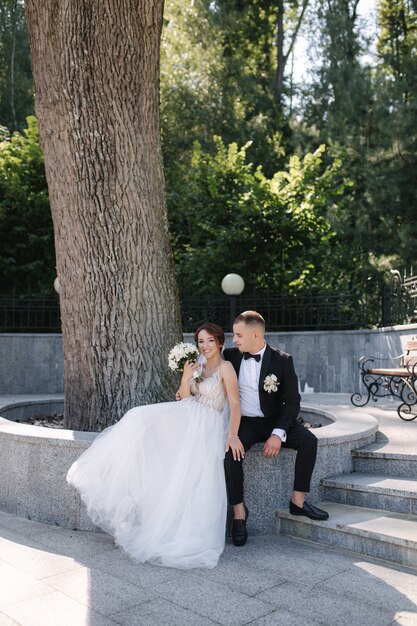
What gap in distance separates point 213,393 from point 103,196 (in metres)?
2.30

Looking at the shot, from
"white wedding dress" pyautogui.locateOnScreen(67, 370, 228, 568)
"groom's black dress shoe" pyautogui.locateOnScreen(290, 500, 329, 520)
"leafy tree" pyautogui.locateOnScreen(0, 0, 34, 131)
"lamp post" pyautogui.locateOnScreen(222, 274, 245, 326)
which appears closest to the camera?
"white wedding dress" pyautogui.locateOnScreen(67, 370, 228, 568)

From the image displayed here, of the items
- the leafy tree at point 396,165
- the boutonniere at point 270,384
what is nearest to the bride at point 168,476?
→ the boutonniere at point 270,384

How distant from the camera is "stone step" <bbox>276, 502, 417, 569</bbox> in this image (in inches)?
167

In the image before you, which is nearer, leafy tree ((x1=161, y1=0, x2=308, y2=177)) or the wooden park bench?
the wooden park bench

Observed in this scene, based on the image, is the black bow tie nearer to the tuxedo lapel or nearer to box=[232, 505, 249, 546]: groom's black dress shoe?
the tuxedo lapel

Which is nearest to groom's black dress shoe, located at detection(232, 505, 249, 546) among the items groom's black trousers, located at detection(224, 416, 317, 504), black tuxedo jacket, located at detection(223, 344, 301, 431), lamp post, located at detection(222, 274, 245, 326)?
groom's black trousers, located at detection(224, 416, 317, 504)

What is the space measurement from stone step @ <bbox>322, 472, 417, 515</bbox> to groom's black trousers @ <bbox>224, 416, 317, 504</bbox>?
1.82ft

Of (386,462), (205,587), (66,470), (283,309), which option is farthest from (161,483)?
(283,309)

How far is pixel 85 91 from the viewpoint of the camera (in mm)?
5988

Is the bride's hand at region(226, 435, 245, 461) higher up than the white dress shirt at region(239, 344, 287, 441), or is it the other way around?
the white dress shirt at region(239, 344, 287, 441)

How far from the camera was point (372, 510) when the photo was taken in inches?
197

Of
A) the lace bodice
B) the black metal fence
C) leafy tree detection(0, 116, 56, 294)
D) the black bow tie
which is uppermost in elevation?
leafy tree detection(0, 116, 56, 294)

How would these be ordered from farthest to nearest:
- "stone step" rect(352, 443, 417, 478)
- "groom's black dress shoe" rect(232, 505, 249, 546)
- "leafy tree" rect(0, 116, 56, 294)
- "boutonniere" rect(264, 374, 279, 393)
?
"leafy tree" rect(0, 116, 56, 294) < "stone step" rect(352, 443, 417, 478) < "boutonniere" rect(264, 374, 279, 393) < "groom's black dress shoe" rect(232, 505, 249, 546)

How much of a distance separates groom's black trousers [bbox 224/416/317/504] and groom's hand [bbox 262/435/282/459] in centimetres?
18
